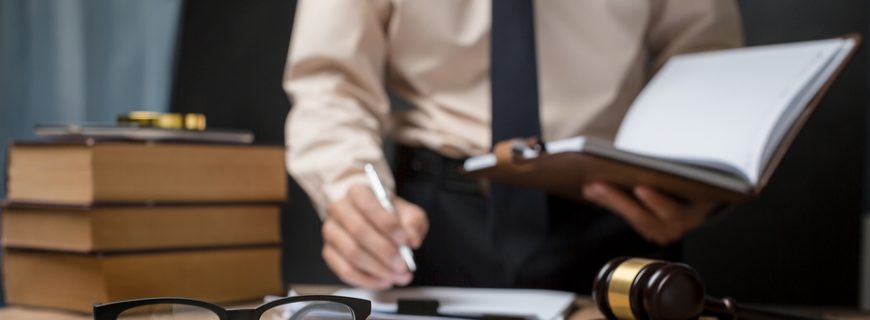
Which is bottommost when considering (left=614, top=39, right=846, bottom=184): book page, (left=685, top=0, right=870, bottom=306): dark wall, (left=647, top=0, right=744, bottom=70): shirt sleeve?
(left=685, top=0, right=870, bottom=306): dark wall

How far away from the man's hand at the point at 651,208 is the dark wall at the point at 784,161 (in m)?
0.70

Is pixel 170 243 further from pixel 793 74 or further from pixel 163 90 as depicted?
pixel 793 74

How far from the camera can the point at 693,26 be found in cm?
137

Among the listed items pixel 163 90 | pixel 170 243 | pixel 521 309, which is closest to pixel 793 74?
pixel 521 309

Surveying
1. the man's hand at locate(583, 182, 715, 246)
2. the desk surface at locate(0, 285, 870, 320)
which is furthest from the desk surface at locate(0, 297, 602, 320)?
the man's hand at locate(583, 182, 715, 246)

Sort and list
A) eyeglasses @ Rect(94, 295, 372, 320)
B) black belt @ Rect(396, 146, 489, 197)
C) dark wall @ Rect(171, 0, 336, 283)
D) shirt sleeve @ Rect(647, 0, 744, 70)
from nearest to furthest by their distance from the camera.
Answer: eyeglasses @ Rect(94, 295, 372, 320)
black belt @ Rect(396, 146, 489, 197)
shirt sleeve @ Rect(647, 0, 744, 70)
dark wall @ Rect(171, 0, 336, 283)

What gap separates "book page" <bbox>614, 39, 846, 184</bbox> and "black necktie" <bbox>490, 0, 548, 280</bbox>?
0.45 feet

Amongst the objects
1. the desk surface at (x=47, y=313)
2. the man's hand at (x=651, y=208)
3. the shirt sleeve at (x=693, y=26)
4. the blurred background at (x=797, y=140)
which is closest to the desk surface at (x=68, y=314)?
the desk surface at (x=47, y=313)

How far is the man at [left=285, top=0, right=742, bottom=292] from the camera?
1161 mm

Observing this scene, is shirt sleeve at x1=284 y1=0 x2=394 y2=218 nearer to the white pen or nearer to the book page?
the white pen

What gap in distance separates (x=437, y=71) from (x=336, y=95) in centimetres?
16

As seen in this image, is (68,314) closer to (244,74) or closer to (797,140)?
(244,74)

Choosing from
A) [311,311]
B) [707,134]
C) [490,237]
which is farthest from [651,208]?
[311,311]

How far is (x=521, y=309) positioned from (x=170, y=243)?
0.52 meters
